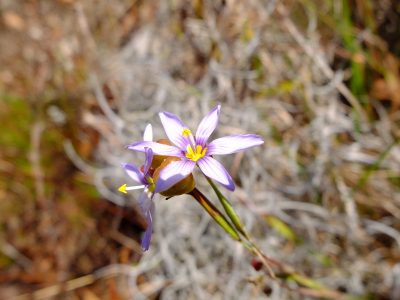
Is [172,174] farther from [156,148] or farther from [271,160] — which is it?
[271,160]

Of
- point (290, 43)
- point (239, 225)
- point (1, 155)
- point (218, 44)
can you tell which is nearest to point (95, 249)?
point (1, 155)

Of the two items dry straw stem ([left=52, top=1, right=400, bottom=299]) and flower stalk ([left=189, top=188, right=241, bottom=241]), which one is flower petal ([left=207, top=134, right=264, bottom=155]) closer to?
flower stalk ([left=189, top=188, right=241, bottom=241])

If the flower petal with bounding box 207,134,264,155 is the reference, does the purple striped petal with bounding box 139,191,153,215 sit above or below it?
below

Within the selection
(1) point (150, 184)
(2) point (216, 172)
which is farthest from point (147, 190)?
(2) point (216, 172)

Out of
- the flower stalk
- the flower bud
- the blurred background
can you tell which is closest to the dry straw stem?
the blurred background

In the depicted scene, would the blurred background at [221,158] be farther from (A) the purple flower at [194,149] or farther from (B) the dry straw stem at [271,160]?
(A) the purple flower at [194,149]

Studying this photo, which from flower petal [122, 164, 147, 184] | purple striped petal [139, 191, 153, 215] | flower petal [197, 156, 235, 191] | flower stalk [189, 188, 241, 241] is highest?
flower petal [197, 156, 235, 191]
